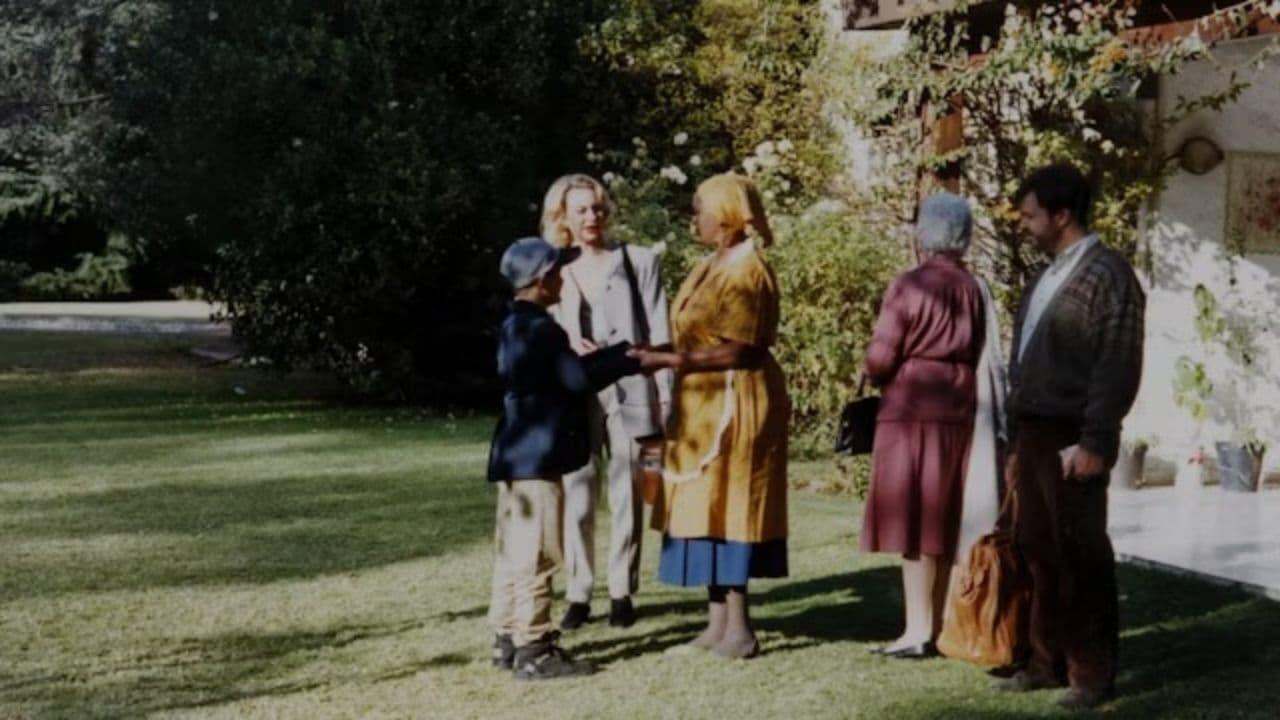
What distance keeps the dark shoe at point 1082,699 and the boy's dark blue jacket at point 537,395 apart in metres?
1.96

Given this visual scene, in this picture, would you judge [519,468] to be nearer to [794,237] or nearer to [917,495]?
[917,495]

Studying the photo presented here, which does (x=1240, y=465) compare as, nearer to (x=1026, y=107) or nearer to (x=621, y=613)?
(x=1026, y=107)

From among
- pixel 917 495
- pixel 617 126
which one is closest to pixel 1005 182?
pixel 617 126

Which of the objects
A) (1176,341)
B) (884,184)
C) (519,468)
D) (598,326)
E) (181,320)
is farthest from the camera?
(181,320)

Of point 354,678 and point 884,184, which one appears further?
point 884,184

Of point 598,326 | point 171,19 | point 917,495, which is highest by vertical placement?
point 171,19

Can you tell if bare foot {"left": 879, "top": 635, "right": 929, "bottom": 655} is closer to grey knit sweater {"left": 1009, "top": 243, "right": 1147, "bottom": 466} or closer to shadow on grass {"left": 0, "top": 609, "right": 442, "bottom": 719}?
grey knit sweater {"left": 1009, "top": 243, "right": 1147, "bottom": 466}

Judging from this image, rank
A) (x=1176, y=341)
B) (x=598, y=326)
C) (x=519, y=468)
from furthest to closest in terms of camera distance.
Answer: (x=1176, y=341)
(x=598, y=326)
(x=519, y=468)

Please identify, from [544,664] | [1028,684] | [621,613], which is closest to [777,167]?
[621,613]

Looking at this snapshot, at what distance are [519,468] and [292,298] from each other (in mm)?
11042

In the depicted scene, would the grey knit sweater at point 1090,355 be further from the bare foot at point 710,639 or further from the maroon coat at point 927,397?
the bare foot at point 710,639

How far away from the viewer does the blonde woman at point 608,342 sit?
729 cm

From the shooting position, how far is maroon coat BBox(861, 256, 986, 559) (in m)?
6.64

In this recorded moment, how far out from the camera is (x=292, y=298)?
56.1 feet
